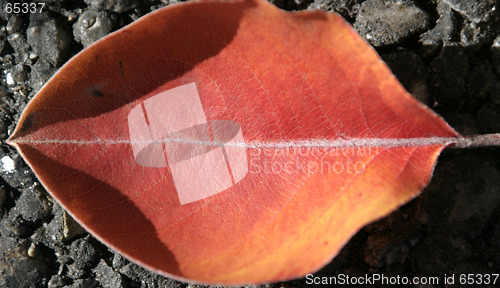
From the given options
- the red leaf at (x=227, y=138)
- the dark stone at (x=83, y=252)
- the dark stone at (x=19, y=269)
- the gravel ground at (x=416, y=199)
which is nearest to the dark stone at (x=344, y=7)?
the gravel ground at (x=416, y=199)

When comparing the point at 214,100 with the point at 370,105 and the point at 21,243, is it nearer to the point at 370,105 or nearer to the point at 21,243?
the point at 370,105

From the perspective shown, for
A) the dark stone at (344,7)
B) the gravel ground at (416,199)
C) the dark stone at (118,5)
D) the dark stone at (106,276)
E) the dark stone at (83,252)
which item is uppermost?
the dark stone at (344,7)

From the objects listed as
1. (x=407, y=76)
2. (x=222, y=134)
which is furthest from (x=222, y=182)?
(x=407, y=76)

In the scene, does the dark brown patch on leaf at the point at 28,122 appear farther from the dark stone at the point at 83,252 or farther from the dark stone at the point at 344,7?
the dark stone at the point at 344,7

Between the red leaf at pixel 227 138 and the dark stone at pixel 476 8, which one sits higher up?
the dark stone at pixel 476 8

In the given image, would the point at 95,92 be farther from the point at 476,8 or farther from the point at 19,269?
the point at 476,8

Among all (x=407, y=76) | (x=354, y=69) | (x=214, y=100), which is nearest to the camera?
(x=354, y=69)
